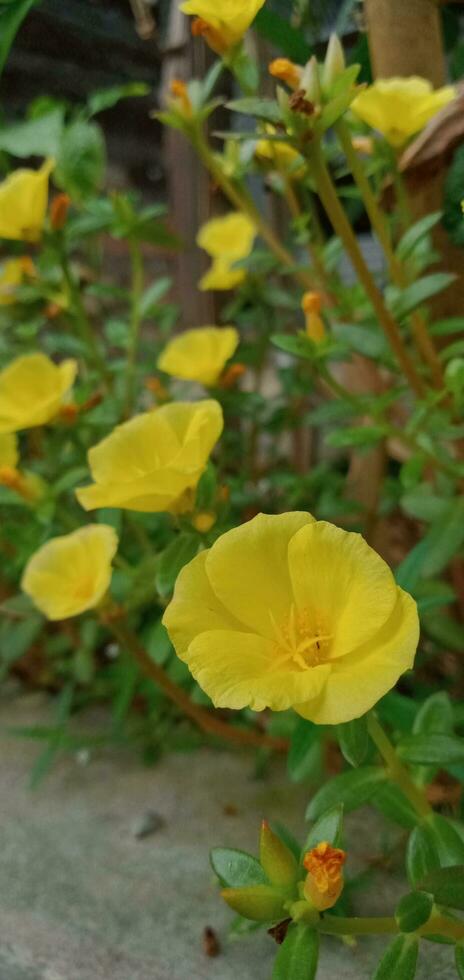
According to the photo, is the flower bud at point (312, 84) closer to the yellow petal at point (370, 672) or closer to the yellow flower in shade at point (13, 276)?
the yellow petal at point (370, 672)

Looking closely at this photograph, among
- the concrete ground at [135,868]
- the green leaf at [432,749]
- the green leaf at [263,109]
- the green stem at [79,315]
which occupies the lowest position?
the concrete ground at [135,868]

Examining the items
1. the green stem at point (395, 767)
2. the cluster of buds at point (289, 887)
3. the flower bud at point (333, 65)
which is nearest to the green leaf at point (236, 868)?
the cluster of buds at point (289, 887)

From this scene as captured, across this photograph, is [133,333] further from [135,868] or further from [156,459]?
[135,868]

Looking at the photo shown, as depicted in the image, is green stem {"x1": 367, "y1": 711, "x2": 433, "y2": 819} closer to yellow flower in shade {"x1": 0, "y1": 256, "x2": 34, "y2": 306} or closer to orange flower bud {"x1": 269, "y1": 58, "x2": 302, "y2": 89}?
orange flower bud {"x1": 269, "y1": 58, "x2": 302, "y2": 89}

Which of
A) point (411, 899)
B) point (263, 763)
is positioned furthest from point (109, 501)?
point (263, 763)

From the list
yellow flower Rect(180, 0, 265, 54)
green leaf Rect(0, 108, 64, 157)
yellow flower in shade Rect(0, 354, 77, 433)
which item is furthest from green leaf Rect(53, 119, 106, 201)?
yellow flower Rect(180, 0, 265, 54)

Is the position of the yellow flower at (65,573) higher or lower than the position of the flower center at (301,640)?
lower

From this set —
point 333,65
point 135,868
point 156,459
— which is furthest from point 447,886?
point 333,65
